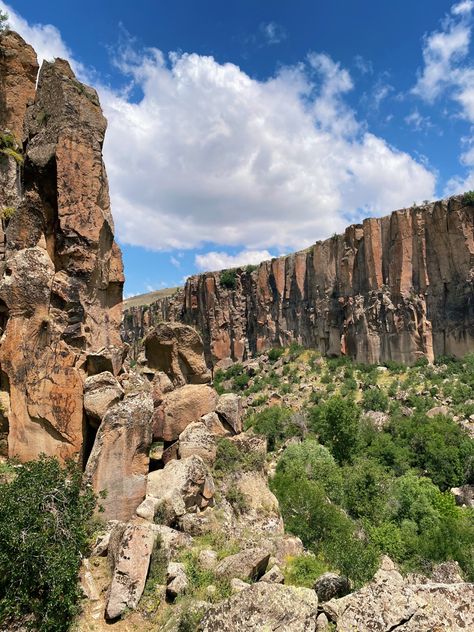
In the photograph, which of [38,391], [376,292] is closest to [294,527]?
[38,391]

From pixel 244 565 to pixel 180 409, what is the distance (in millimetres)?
6662

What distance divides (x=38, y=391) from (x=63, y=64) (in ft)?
31.7

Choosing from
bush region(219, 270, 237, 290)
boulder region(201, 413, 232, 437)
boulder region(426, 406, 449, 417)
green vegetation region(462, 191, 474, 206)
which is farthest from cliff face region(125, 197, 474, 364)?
boulder region(201, 413, 232, 437)

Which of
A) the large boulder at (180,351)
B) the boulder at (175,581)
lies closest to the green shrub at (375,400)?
the large boulder at (180,351)

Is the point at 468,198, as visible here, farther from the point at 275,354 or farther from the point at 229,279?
the point at 229,279

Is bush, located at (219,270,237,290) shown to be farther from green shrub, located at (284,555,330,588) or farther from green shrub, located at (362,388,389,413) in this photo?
green shrub, located at (284,555,330,588)

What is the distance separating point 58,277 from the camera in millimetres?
12070

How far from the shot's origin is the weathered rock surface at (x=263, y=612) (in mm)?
5855

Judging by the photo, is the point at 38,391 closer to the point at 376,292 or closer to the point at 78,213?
the point at 78,213

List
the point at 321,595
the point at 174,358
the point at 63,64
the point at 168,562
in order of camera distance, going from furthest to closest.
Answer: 1. the point at 174,358
2. the point at 63,64
3. the point at 168,562
4. the point at 321,595

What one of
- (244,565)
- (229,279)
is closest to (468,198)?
(229,279)

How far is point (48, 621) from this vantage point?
6.55 meters

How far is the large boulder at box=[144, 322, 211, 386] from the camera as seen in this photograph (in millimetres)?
15766

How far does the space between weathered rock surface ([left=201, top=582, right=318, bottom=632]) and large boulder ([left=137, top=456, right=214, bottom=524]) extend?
13.8ft
